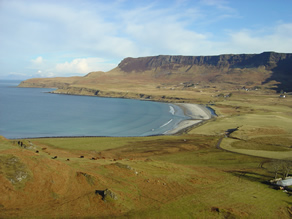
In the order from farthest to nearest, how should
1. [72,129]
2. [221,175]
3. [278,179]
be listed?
1. [72,129]
2. [221,175]
3. [278,179]

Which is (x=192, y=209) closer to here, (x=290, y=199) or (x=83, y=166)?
(x=290, y=199)

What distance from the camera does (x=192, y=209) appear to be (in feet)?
89.7

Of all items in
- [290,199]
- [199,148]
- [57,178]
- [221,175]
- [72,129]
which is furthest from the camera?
[72,129]

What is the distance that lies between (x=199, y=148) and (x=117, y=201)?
1584 inches

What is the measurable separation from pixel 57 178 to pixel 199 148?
42254 millimetres

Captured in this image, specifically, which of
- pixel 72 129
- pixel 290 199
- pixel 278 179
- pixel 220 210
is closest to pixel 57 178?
pixel 220 210

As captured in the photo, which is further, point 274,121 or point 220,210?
point 274,121

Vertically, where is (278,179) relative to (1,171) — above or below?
below

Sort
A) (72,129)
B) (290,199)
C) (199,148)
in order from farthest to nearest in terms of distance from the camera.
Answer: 1. (72,129)
2. (199,148)
3. (290,199)

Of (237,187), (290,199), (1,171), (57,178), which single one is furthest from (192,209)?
(1,171)

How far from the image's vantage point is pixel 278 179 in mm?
38156

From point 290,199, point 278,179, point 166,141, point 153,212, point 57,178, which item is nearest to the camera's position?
point 153,212

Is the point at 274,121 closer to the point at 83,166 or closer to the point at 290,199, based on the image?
the point at 290,199

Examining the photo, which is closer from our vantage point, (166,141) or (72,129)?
(166,141)
